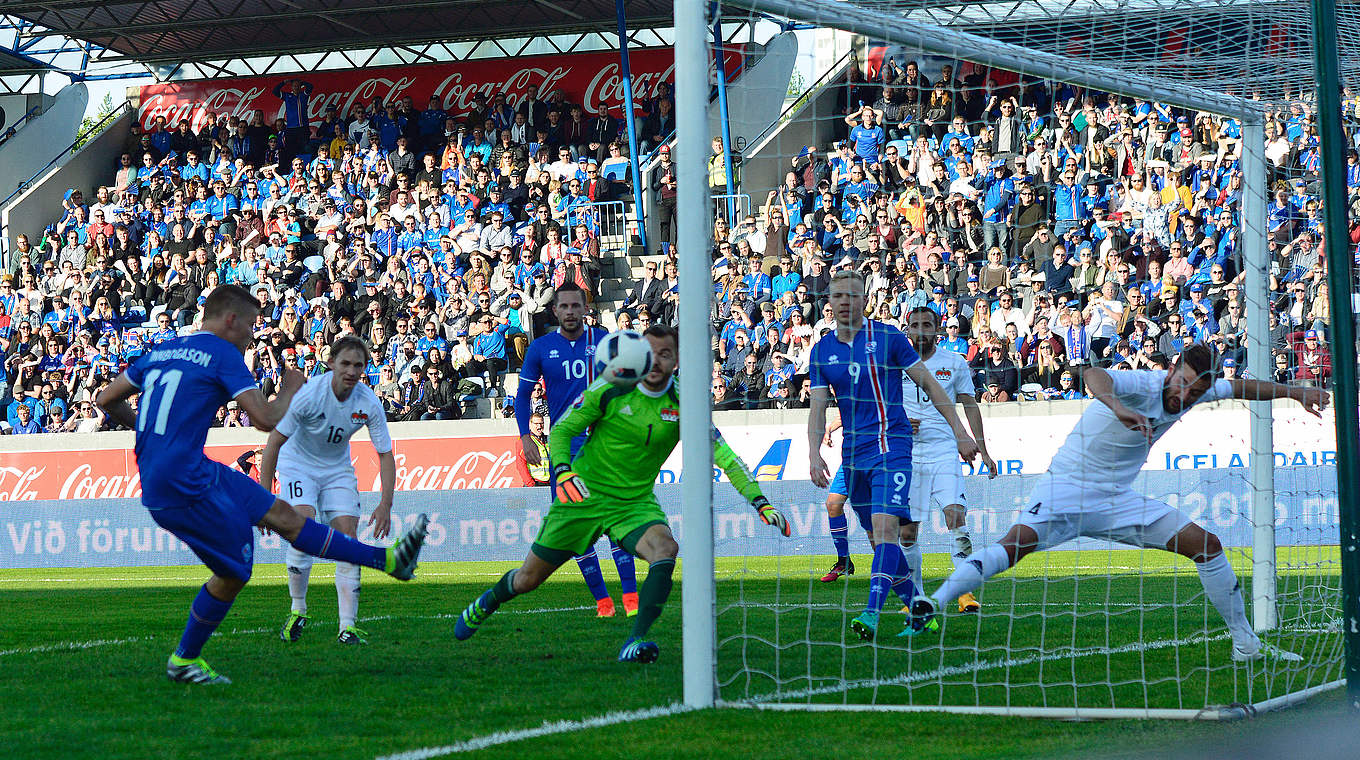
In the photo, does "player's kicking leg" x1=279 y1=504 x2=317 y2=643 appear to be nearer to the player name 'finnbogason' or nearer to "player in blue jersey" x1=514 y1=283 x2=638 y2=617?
"player in blue jersey" x1=514 y1=283 x2=638 y2=617

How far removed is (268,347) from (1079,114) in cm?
1486

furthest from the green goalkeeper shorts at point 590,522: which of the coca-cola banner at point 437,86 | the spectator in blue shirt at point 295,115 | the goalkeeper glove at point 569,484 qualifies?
the spectator in blue shirt at point 295,115

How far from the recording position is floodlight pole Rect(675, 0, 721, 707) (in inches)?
252

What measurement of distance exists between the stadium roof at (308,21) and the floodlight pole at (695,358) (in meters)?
22.5

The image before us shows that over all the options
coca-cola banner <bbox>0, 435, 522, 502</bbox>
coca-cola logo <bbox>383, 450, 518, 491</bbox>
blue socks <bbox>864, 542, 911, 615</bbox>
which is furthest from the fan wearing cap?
coca-cola logo <bbox>383, 450, 518, 491</bbox>

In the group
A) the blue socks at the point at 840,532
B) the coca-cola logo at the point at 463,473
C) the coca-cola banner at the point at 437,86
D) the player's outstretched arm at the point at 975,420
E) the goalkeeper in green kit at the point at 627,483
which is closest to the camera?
the goalkeeper in green kit at the point at 627,483

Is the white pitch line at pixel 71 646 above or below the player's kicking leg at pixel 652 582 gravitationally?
below

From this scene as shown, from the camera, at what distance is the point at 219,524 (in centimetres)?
705

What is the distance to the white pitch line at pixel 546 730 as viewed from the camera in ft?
17.5

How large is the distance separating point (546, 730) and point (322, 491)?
13.7ft

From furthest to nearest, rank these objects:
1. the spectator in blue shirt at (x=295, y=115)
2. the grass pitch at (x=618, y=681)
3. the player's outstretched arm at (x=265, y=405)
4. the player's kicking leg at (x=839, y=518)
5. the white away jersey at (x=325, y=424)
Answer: the spectator in blue shirt at (x=295, y=115) → the player's kicking leg at (x=839, y=518) → the white away jersey at (x=325, y=424) → the player's outstretched arm at (x=265, y=405) → the grass pitch at (x=618, y=681)

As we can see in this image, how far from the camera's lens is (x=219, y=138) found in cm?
3166

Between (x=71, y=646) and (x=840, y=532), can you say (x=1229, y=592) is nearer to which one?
(x=840, y=532)

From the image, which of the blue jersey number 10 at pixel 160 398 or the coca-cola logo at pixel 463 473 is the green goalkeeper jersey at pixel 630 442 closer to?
the blue jersey number 10 at pixel 160 398
